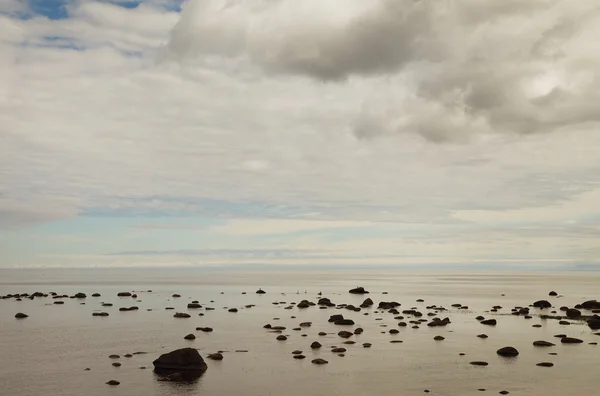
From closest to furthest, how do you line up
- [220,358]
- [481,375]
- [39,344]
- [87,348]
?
[481,375] < [220,358] < [87,348] < [39,344]

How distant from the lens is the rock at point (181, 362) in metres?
46.5

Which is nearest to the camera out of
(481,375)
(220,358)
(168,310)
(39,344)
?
(481,375)

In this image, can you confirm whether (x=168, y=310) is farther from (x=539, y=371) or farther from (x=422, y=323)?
(x=539, y=371)

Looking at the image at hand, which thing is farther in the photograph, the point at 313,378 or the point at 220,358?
the point at 220,358

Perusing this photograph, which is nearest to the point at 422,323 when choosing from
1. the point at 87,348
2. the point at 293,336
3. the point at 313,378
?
the point at 293,336

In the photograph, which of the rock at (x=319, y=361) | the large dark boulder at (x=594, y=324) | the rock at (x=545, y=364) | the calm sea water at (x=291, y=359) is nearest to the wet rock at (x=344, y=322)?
the calm sea water at (x=291, y=359)

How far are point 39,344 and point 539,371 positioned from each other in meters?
54.7

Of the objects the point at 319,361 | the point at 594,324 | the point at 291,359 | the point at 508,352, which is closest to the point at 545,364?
the point at 508,352

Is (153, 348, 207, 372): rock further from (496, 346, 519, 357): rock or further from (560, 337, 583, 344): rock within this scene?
(560, 337, 583, 344): rock

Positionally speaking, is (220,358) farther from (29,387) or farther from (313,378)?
(29,387)

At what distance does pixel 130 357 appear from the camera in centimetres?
5344

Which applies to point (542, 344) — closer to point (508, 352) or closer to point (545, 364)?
point (508, 352)

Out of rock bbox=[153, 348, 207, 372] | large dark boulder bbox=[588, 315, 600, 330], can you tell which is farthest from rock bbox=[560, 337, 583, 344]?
rock bbox=[153, 348, 207, 372]

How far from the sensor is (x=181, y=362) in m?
46.6
